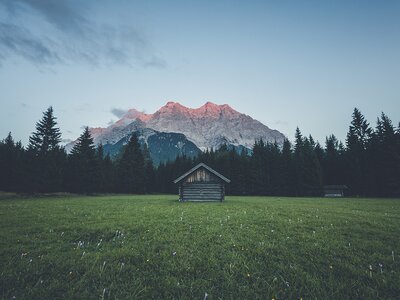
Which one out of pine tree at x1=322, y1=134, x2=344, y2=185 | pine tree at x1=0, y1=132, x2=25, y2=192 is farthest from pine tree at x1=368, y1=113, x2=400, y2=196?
pine tree at x1=0, y1=132, x2=25, y2=192

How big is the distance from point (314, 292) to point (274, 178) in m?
72.1

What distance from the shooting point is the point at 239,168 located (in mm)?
73938

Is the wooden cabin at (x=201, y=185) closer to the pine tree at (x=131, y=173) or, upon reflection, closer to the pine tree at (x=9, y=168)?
the pine tree at (x=131, y=173)

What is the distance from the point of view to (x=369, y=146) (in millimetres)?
55156

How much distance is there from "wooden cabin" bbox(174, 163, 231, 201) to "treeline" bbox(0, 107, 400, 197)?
33.8 m

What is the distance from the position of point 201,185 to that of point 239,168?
139ft

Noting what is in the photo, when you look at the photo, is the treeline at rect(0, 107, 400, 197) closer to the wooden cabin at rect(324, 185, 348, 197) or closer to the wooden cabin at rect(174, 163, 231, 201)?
the wooden cabin at rect(324, 185, 348, 197)

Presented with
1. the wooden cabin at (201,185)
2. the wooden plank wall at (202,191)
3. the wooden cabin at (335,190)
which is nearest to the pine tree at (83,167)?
the wooden cabin at (201,185)

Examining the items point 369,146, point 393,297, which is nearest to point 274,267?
point 393,297

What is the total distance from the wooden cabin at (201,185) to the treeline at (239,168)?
33.8 m

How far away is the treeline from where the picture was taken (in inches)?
1855

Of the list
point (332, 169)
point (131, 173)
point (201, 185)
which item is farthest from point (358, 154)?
point (131, 173)

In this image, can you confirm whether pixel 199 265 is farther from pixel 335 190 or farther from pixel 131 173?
pixel 131 173

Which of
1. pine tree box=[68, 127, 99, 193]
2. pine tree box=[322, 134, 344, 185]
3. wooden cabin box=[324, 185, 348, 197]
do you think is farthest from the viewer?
pine tree box=[322, 134, 344, 185]
